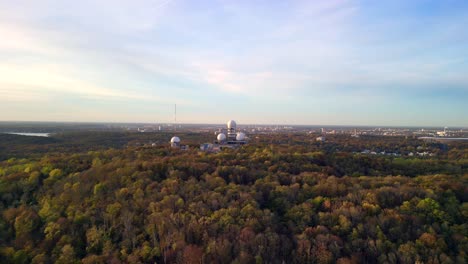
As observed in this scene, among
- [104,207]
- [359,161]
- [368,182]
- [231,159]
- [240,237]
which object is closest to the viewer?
[240,237]

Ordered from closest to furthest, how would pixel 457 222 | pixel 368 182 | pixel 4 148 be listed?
1. pixel 457 222
2. pixel 368 182
3. pixel 4 148

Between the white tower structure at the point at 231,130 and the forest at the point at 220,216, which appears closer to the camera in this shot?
the forest at the point at 220,216

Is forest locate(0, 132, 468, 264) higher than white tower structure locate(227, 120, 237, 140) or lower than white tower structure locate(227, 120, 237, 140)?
lower

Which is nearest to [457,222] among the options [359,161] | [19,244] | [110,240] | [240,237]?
[240,237]

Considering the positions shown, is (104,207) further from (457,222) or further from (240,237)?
(457,222)

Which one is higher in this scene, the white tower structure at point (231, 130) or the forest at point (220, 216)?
the white tower structure at point (231, 130)

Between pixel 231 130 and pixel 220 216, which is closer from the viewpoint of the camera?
pixel 220 216

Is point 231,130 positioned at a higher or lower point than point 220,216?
higher

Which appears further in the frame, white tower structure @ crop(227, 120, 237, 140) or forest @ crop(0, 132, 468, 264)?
white tower structure @ crop(227, 120, 237, 140)
